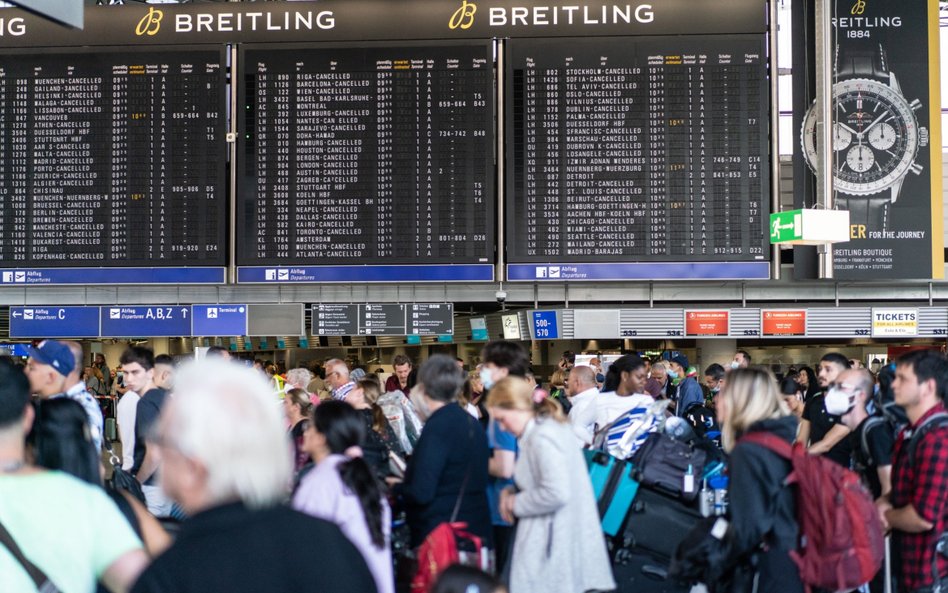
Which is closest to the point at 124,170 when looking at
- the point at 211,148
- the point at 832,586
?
the point at 211,148

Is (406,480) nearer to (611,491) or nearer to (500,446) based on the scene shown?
(500,446)

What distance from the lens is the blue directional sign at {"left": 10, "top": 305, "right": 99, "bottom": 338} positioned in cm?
1362

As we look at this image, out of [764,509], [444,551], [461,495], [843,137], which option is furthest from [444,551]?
[843,137]

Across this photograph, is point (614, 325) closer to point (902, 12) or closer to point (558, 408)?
point (902, 12)

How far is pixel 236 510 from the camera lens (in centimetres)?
192

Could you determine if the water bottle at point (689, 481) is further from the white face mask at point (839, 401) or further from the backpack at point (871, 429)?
the backpack at point (871, 429)

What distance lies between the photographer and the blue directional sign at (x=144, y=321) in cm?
1359

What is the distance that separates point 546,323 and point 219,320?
3.93 metres

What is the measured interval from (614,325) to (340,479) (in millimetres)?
9898

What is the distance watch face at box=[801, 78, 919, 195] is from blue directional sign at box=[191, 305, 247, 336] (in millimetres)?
7116

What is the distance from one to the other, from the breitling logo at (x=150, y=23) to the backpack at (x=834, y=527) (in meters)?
10.8

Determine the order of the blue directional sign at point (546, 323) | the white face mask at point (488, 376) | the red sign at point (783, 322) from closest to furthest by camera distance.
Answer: the white face mask at point (488, 376), the blue directional sign at point (546, 323), the red sign at point (783, 322)

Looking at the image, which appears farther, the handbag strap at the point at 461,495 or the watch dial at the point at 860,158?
the watch dial at the point at 860,158

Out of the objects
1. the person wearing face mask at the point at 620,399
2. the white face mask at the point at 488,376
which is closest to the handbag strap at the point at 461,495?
the white face mask at the point at 488,376
